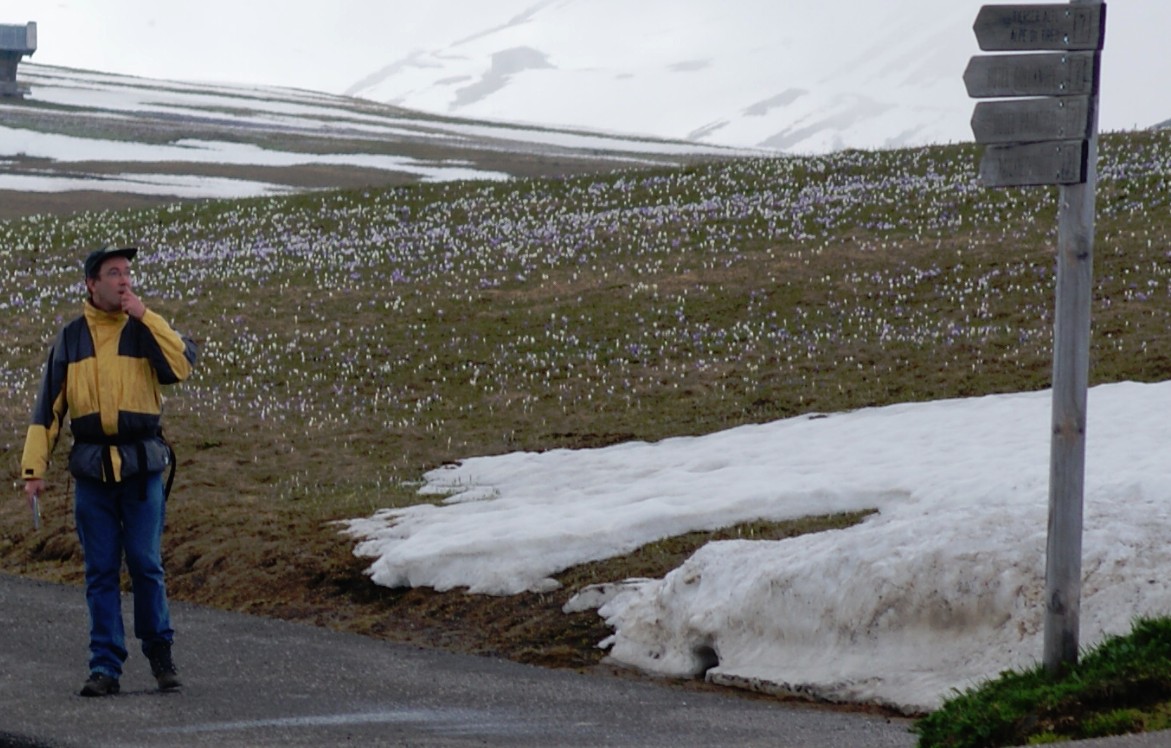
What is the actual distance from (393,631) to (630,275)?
22.9 m

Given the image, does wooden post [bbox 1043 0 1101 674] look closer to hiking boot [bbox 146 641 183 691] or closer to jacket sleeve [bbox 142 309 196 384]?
jacket sleeve [bbox 142 309 196 384]

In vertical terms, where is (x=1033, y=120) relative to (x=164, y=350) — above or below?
above

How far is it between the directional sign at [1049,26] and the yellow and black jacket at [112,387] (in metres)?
5.20

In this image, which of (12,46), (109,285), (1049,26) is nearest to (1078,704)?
(1049,26)

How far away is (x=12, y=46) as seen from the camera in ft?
330

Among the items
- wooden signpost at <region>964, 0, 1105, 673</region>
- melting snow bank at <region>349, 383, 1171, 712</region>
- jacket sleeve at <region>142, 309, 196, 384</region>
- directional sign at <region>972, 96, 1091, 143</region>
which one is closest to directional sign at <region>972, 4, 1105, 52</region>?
wooden signpost at <region>964, 0, 1105, 673</region>

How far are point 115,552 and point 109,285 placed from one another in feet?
5.40

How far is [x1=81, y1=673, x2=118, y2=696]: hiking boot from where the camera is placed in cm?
1006

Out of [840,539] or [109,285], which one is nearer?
[109,285]

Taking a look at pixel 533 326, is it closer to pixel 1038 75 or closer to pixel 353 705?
pixel 353 705

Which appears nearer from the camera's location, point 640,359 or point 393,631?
point 393,631

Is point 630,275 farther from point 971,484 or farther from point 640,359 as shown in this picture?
point 971,484

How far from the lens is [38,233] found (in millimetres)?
49844

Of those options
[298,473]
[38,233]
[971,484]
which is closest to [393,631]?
[971,484]
